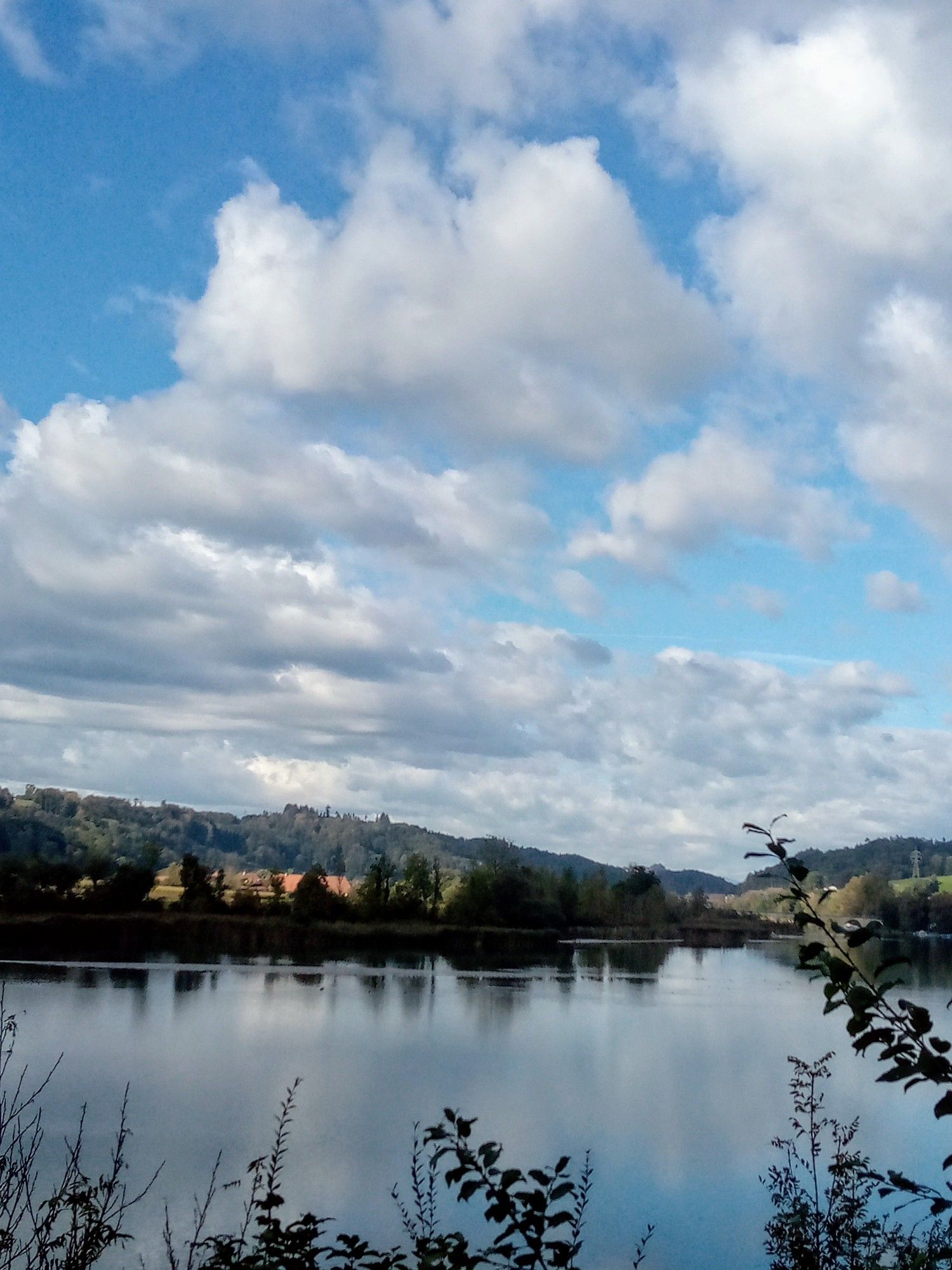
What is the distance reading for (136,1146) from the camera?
14.9 metres

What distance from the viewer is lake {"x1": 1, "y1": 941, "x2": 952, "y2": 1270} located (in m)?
13.6

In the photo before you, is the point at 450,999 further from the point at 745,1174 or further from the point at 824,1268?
the point at 824,1268

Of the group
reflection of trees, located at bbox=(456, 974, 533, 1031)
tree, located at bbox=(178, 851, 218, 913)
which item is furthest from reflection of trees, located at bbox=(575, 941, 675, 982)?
tree, located at bbox=(178, 851, 218, 913)

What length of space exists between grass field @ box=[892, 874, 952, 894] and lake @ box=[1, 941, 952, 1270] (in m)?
99.1

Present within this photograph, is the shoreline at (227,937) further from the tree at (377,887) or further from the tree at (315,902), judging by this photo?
the tree at (377,887)

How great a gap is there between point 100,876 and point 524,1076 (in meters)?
50.1

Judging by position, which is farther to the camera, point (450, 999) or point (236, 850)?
point (236, 850)

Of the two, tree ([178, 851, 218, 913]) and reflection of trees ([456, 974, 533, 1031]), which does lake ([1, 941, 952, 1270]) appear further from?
tree ([178, 851, 218, 913])

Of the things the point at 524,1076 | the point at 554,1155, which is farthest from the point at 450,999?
the point at 554,1155

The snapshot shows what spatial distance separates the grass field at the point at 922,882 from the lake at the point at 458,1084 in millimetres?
99137

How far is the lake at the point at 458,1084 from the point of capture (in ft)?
44.6

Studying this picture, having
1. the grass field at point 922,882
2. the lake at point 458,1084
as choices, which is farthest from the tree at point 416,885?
the grass field at point 922,882

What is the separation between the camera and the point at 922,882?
134m

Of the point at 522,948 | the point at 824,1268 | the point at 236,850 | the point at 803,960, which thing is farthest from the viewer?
the point at 236,850
